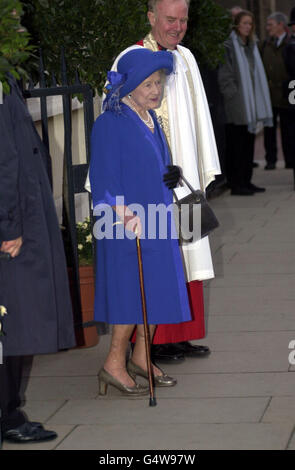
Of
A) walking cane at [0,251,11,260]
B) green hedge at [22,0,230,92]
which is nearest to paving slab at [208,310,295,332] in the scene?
green hedge at [22,0,230,92]

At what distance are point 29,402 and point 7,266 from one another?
1.20 m

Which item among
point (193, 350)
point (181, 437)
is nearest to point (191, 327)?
point (193, 350)

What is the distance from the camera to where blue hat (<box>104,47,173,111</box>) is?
18.8ft

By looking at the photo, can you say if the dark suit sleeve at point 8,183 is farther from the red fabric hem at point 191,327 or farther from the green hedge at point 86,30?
the green hedge at point 86,30

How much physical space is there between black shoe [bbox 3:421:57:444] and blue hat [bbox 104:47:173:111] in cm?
169

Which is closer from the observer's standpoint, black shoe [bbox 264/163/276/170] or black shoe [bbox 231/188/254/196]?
black shoe [bbox 231/188/254/196]

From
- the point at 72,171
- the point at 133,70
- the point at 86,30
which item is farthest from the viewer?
the point at 86,30

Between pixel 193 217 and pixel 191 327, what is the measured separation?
3.37 ft

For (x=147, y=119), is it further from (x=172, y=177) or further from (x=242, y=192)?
(x=242, y=192)

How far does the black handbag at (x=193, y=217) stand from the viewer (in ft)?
19.7

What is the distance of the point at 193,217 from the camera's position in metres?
6.02

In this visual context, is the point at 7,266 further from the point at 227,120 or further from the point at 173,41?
the point at 227,120

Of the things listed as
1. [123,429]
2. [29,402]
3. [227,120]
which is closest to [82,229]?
[29,402]

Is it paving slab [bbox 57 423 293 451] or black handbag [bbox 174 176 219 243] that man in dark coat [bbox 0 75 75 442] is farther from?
black handbag [bbox 174 176 219 243]
